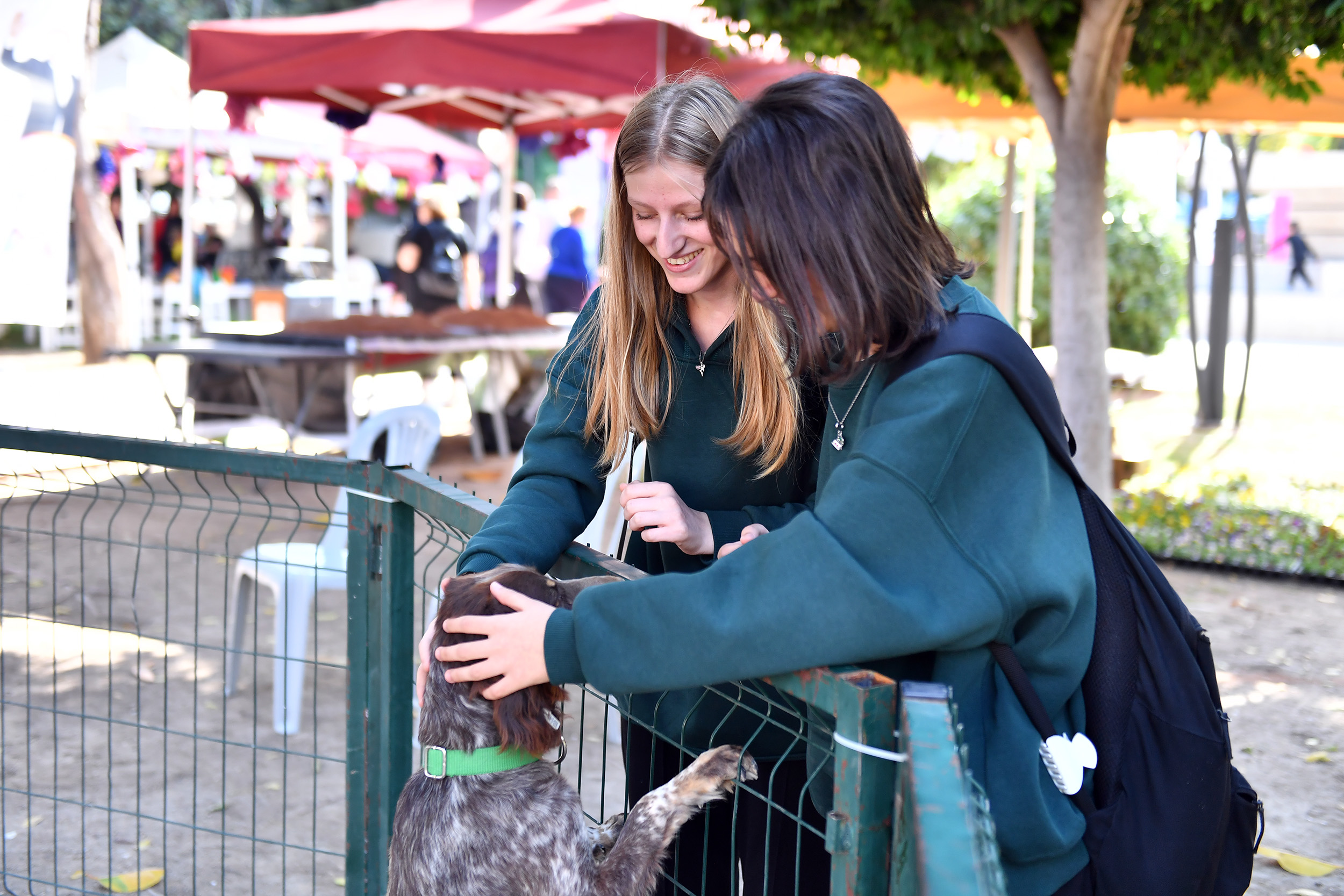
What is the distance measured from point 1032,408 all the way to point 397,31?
7.24m

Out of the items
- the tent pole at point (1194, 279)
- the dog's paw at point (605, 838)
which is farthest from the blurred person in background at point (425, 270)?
the dog's paw at point (605, 838)

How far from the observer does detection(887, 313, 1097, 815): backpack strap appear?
128 cm

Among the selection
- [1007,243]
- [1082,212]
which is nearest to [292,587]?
[1082,212]

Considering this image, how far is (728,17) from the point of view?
6379 millimetres

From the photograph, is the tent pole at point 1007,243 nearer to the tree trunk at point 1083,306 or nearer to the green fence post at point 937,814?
the tree trunk at point 1083,306

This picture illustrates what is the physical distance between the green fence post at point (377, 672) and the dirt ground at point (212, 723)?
0.45ft

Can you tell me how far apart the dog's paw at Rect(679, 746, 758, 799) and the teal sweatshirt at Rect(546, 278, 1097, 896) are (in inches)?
21.4

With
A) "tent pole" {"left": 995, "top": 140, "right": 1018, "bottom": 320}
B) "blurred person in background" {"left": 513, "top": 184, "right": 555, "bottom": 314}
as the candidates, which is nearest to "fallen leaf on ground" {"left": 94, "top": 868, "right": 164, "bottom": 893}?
"tent pole" {"left": 995, "top": 140, "right": 1018, "bottom": 320}

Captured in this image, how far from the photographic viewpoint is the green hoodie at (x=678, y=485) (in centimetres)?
194

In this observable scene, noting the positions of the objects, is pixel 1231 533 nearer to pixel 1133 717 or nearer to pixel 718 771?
pixel 718 771

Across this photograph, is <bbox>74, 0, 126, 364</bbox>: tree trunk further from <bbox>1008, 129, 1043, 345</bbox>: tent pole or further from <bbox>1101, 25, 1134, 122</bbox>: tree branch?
<bbox>1101, 25, 1134, 122</bbox>: tree branch

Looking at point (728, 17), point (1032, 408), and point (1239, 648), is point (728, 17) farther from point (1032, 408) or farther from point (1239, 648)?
point (1032, 408)

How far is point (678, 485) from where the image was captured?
6.86 ft

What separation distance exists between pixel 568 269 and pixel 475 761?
12643 mm
